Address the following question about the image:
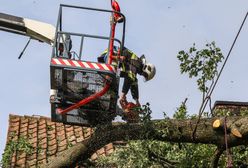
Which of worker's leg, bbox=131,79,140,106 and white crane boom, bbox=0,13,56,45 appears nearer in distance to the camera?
worker's leg, bbox=131,79,140,106

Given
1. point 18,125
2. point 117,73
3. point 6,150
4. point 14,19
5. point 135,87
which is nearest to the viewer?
point 117,73

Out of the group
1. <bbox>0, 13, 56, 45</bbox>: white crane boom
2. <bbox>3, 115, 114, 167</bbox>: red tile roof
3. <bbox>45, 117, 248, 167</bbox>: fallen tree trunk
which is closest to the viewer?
<bbox>45, 117, 248, 167</bbox>: fallen tree trunk

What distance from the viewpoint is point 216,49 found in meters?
8.02

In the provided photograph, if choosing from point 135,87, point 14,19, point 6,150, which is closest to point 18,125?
point 6,150

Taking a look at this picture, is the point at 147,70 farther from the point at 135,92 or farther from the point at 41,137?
the point at 41,137

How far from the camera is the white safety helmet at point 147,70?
9.55 m

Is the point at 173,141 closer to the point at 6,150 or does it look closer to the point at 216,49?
the point at 216,49

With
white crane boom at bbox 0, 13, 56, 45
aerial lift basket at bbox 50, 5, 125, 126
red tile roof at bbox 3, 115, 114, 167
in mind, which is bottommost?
red tile roof at bbox 3, 115, 114, 167

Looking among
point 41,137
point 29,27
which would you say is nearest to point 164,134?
point 29,27

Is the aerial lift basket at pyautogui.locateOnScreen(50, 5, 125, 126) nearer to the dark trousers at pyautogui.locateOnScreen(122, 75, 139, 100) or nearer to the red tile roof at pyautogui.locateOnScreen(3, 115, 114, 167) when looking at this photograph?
the dark trousers at pyautogui.locateOnScreen(122, 75, 139, 100)

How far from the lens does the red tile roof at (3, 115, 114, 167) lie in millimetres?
11398

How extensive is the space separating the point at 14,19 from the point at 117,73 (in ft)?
7.44

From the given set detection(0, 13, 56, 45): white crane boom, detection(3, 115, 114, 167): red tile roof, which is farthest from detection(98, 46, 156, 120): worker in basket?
detection(3, 115, 114, 167): red tile roof

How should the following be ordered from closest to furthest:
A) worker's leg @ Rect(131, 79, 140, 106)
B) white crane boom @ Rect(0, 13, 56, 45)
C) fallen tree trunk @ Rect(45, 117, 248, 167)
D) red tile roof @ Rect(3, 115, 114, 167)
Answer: fallen tree trunk @ Rect(45, 117, 248, 167)
worker's leg @ Rect(131, 79, 140, 106)
white crane boom @ Rect(0, 13, 56, 45)
red tile roof @ Rect(3, 115, 114, 167)
